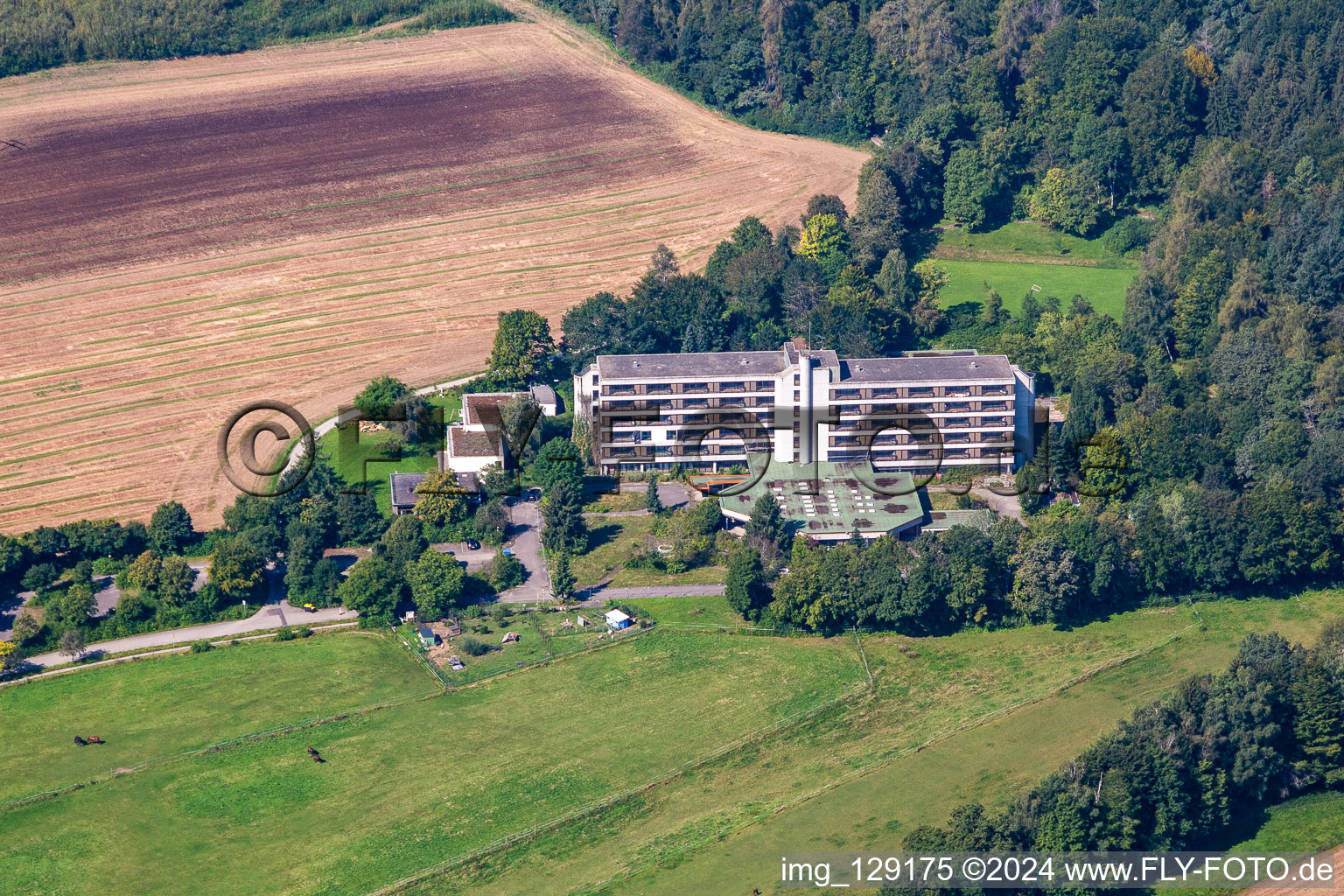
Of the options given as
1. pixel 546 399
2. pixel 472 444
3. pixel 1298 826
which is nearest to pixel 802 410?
pixel 546 399

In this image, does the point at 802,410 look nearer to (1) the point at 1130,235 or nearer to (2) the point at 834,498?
(2) the point at 834,498

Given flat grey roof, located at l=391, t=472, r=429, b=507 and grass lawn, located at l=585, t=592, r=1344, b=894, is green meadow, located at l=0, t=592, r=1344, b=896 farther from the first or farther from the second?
flat grey roof, located at l=391, t=472, r=429, b=507

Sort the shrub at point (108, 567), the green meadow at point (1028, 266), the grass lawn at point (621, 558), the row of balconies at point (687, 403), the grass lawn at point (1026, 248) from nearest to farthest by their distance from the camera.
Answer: the shrub at point (108, 567) < the grass lawn at point (621, 558) < the row of balconies at point (687, 403) < the green meadow at point (1028, 266) < the grass lawn at point (1026, 248)

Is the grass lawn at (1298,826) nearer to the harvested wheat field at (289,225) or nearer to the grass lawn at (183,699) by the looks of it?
the grass lawn at (183,699)

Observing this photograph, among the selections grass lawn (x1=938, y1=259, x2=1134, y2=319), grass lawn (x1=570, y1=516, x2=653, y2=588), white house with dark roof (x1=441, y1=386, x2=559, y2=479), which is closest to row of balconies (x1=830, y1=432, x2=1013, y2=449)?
grass lawn (x1=570, y1=516, x2=653, y2=588)

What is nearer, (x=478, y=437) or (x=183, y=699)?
(x=183, y=699)

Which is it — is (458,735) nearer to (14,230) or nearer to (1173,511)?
(1173,511)

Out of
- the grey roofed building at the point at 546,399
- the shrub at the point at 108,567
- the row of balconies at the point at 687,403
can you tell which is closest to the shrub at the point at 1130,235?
the row of balconies at the point at 687,403

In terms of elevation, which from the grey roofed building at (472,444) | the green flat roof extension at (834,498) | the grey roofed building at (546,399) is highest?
the grey roofed building at (546,399)
